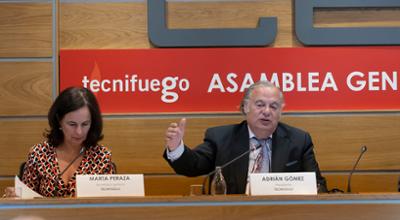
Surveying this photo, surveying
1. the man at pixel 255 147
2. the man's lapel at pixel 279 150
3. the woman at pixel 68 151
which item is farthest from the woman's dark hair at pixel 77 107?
the man's lapel at pixel 279 150

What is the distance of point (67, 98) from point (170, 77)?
90 centimetres

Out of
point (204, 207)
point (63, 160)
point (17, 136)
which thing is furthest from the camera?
point (17, 136)

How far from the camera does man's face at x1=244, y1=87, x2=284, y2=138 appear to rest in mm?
3039

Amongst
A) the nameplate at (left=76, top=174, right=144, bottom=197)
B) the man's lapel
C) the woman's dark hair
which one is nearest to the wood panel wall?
the man's lapel

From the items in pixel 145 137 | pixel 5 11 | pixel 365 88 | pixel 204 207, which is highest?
pixel 5 11

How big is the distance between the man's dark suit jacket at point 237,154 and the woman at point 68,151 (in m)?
0.44

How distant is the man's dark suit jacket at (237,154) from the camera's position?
2.97 meters

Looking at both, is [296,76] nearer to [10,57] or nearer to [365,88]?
[365,88]

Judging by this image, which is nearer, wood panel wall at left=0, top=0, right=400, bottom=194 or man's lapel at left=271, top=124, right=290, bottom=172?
man's lapel at left=271, top=124, right=290, bottom=172

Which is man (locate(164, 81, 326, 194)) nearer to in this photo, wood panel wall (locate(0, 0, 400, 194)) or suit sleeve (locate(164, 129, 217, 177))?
suit sleeve (locate(164, 129, 217, 177))

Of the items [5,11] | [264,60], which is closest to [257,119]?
[264,60]

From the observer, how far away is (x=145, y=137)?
368cm

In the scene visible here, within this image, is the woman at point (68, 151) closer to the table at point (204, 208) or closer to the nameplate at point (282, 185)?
the table at point (204, 208)

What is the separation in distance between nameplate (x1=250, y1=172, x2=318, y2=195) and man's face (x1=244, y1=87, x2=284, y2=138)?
888 millimetres
